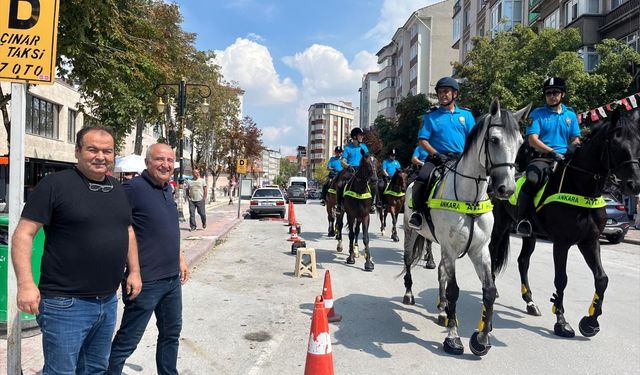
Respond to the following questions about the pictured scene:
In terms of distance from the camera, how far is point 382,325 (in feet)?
20.1

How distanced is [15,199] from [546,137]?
617cm

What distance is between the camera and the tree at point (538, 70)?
2081cm

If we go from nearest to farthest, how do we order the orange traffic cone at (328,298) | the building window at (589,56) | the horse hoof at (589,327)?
1. the horse hoof at (589,327)
2. the orange traffic cone at (328,298)
3. the building window at (589,56)

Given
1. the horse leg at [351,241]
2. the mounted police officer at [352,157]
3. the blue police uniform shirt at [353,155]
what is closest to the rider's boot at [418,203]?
the horse leg at [351,241]

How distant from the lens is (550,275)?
955 cm

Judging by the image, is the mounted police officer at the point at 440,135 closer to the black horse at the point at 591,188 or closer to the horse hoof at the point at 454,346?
the black horse at the point at 591,188

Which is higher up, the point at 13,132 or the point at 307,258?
the point at 13,132

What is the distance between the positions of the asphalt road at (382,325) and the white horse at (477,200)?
48cm

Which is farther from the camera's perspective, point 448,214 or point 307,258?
point 307,258

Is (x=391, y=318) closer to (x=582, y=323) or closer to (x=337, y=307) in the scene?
(x=337, y=307)

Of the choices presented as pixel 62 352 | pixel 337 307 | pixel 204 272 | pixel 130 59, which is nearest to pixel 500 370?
pixel 337 307

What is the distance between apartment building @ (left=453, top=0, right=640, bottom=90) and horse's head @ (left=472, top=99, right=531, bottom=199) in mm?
14907

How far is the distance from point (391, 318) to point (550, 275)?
4745 millimetres

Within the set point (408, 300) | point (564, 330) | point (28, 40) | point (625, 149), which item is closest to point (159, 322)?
point (28, 40)
